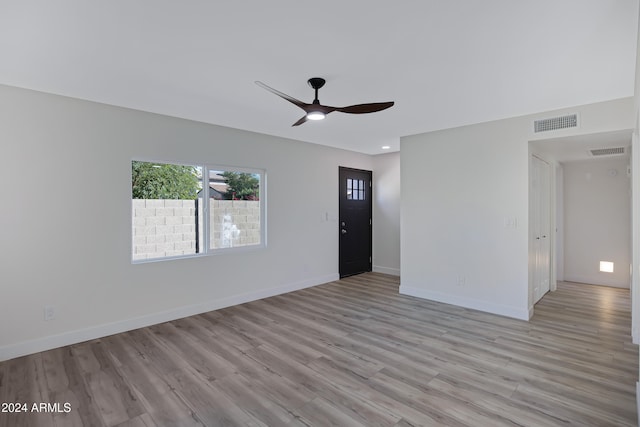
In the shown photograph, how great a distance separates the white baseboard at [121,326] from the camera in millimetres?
3004

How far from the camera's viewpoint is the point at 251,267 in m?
4.77

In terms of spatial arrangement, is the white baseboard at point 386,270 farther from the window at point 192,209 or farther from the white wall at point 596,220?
the white wall at point 596,220

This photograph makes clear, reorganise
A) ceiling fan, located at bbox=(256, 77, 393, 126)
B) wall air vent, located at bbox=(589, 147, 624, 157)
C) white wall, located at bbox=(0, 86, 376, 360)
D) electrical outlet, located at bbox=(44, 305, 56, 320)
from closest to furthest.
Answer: ceiling fan, located at bbox=(256, 77, 393, 126), white wall, located at bbox=(0, 86, 376, 360), electrical outlet, located at bbox=(44, 305, 56, 320), wall air vent, located at bbox=(589, 147, 624, 157)

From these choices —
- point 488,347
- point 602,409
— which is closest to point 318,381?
point 488,347

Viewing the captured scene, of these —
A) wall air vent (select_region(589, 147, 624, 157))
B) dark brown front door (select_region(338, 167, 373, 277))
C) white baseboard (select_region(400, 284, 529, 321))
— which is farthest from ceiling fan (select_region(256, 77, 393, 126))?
wall air vent (select_region(589, 147, 624, 157))

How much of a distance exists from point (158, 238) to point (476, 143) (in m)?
4.26

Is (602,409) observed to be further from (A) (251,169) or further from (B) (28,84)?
(B) (28,84)

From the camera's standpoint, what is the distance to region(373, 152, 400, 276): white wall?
21.0ft

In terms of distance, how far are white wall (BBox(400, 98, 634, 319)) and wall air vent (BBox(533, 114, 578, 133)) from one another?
0.05m

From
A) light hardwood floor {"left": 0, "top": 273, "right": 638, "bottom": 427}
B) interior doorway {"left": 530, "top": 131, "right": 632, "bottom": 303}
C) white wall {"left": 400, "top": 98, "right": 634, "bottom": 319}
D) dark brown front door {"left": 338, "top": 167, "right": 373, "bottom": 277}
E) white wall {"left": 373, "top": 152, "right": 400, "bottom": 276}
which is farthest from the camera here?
white wall {"left": 373, "top": 152, "right": 400, "bottom": 276}

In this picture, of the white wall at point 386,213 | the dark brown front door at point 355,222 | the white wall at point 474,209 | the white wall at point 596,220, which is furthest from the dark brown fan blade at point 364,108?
the white wall at point 596,220

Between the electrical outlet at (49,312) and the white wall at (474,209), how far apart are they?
4.40 m

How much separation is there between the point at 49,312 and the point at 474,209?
501 cm

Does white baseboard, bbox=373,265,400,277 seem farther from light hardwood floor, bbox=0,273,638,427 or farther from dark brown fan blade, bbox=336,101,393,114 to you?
dark brown fan blade, bbox=336,101,393,114
